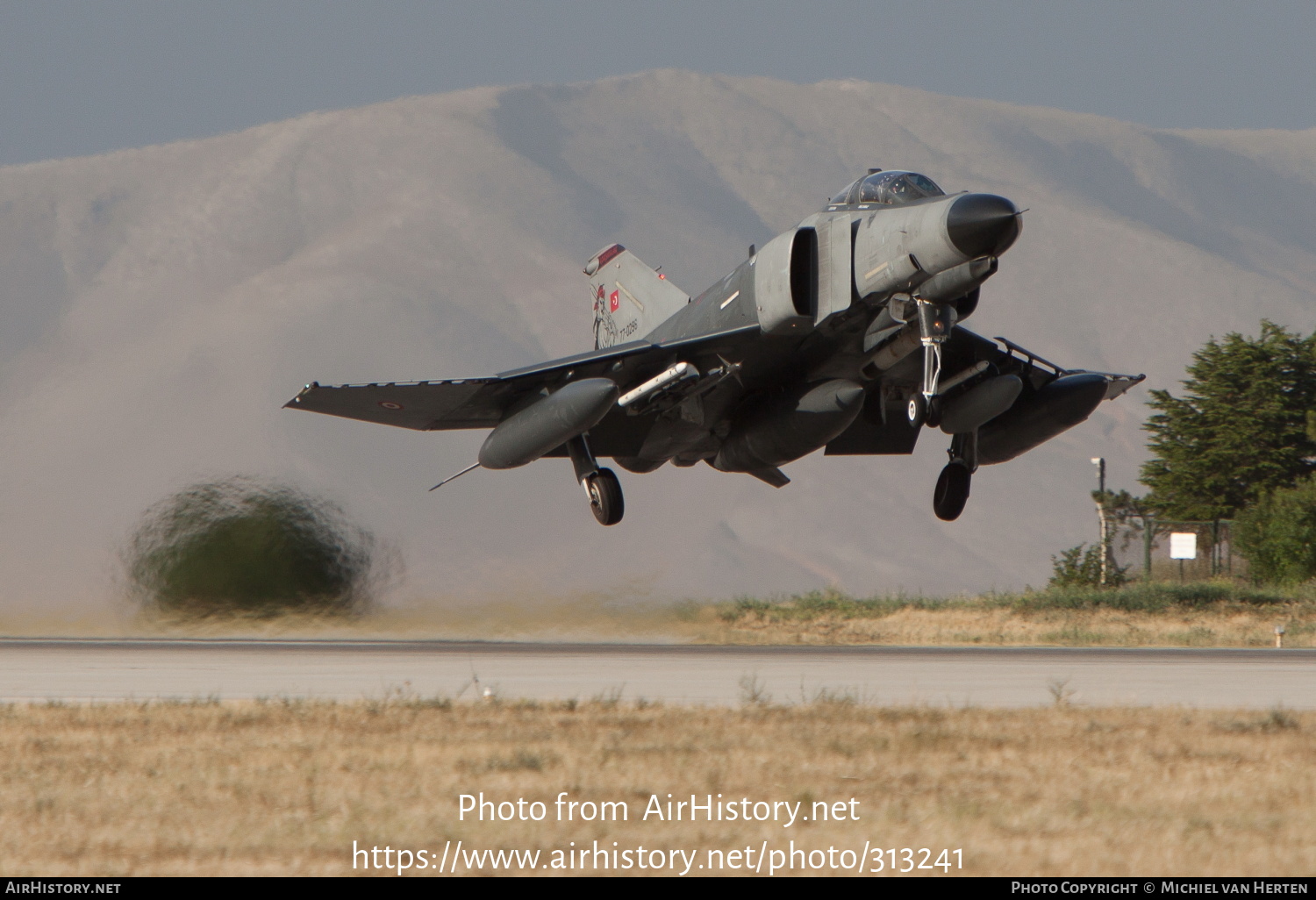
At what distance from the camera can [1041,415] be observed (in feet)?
60.2

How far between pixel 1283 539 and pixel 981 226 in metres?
31.5

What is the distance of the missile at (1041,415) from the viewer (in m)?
18.2

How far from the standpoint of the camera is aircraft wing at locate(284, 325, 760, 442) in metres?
18.0

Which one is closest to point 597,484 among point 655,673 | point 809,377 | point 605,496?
point 605,496

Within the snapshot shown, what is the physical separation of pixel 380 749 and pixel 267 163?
12684cm

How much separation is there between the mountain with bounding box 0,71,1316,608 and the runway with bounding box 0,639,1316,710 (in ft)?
13.6

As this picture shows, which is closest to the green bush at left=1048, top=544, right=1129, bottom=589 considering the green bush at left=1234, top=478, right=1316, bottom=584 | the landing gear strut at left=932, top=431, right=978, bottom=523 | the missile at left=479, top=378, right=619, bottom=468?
the green bush at left=1234, top=478, right=1316, bottom=584

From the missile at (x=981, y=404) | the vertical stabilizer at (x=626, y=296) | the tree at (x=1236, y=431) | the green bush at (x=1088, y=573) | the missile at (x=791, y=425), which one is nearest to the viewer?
the missile at (x=981, y=404)

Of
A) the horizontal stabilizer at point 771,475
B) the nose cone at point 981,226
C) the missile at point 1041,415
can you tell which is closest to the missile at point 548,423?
the horizontal stabilizer at point 771,475

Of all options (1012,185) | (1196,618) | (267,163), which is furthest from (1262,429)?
(1012,185)

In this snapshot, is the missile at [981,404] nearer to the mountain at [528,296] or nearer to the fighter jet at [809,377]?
the fighter jet at [809,377]

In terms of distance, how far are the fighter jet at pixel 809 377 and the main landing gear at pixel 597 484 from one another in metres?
0.03

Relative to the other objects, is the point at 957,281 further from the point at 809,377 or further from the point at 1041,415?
the point at 1041,415

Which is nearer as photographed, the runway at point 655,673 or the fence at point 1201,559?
the runway at point 655,673
